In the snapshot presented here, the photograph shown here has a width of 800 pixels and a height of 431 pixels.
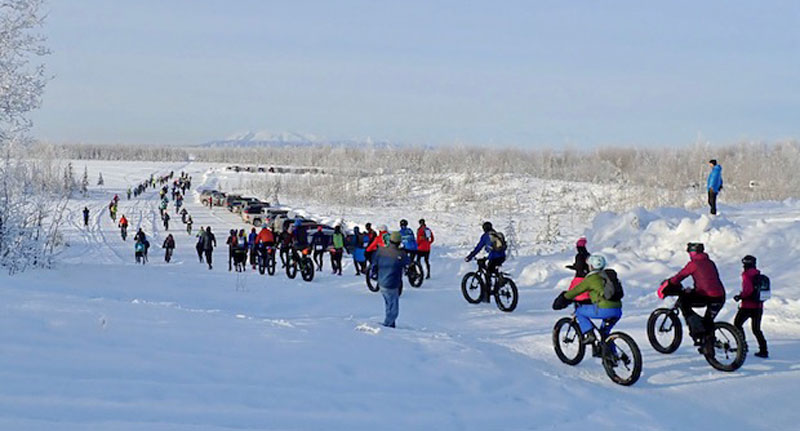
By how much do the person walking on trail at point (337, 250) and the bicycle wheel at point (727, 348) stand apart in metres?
11.4

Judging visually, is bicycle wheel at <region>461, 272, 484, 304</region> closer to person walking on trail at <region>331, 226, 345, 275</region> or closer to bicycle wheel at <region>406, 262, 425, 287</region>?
bicycle wheel at <region>406, 262, 425, 287</region>

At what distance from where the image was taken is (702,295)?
9.38 meters

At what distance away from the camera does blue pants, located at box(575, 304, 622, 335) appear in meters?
8.70

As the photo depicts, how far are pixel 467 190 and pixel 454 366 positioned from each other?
54904 millimetres

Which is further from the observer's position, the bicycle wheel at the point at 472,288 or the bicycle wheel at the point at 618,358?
the bicycle wheel at the point at 472,288

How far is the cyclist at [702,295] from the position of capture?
934 centimetres

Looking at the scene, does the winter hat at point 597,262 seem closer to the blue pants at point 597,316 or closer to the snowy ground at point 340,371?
the blue pants at point 597,316

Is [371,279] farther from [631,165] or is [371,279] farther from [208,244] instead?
[631,165]

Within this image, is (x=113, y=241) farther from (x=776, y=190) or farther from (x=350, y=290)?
(x=776, y=190)

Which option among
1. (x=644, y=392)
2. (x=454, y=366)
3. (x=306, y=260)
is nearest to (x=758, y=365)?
(x=644, y=392)

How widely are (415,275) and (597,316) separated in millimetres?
8530

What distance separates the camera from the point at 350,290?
16547 mm

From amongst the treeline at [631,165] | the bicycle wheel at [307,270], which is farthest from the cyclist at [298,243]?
the treeline at [631,165]

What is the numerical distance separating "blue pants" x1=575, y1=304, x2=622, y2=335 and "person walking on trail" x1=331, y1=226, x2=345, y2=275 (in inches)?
429
